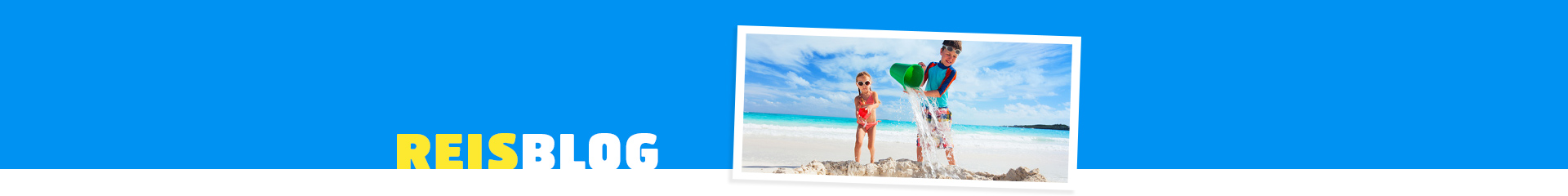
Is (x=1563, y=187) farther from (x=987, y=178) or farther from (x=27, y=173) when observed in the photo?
(x=27, y=173)

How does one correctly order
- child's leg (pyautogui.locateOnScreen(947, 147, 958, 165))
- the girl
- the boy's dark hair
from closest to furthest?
the boy's dark hair
the girl
child's leg (pyautogui.locateOnScreen(947, 147, 958, 165))

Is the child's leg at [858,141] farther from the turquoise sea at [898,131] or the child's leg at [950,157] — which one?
the child's leg at [950,157]

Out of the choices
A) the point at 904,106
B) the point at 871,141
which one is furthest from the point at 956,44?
the point at 871,141

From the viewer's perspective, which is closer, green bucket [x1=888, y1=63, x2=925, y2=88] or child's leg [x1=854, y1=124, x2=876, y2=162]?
green bucket [x1=888, y1=63, x2=925, y2=88]

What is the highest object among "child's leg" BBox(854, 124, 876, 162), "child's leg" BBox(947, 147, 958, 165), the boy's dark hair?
the boy's dark hair

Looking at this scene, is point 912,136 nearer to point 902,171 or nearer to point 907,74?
point 902,171

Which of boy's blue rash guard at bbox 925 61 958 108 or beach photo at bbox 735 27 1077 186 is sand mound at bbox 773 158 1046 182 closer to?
beach photo at bbox 735 27 1077 186

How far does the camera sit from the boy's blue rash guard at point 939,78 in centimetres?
397

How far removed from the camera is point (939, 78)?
13.1ft

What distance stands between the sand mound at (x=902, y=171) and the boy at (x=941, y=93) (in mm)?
59

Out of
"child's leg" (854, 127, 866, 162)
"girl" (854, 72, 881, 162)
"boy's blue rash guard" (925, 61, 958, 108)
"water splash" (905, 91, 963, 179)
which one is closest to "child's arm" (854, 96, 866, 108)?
"girl" (854, 72, 881, 162)

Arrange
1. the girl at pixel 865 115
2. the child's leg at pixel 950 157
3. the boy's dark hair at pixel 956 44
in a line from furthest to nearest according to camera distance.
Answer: the child's leg at pixel 950 157 → the girl at pixel 865 115 → the boy's dark hair at pixel 956 44

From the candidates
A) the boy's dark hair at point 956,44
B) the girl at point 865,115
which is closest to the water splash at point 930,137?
the girl at point 865,115

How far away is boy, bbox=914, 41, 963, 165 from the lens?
3.94m
